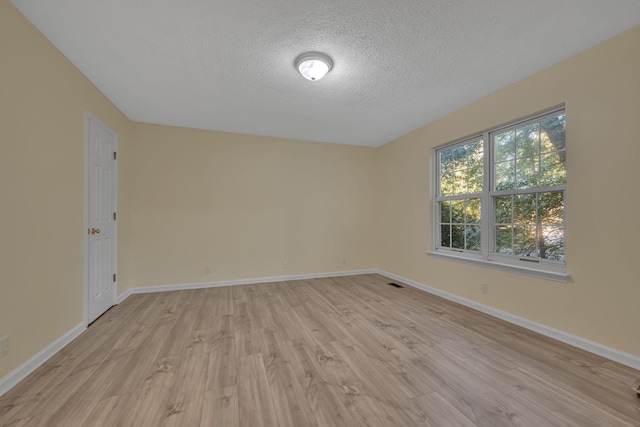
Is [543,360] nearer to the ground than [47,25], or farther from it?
nearer to the ground

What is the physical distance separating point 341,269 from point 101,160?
12.7 ft

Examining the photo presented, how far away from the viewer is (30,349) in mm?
1733

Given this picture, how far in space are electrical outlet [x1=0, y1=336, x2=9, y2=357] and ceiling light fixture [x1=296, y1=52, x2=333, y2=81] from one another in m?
2.89

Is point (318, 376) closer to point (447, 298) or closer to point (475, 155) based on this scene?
point (447, 298)

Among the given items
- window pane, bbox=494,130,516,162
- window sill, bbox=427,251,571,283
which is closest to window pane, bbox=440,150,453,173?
window pane, bbox=494,130,516,162

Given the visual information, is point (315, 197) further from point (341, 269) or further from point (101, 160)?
point (101, 160)

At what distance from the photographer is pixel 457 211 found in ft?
11.2

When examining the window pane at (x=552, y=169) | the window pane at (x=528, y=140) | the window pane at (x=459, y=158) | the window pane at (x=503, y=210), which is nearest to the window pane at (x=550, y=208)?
the window pane at (x=552, y=169)

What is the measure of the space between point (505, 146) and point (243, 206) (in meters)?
3.77

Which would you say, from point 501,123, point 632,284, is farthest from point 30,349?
point 501,123

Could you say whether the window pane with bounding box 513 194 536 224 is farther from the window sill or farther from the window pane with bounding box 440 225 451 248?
the window pane with bounding box 440 225 451 248

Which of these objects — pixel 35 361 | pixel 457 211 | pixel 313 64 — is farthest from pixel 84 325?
pixel 457 211

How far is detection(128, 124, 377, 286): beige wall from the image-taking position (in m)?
3.65

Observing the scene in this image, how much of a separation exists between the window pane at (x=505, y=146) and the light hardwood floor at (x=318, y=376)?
1.86m
